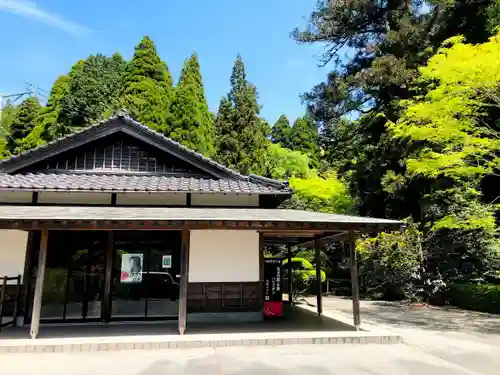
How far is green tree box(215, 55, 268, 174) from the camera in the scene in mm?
25516

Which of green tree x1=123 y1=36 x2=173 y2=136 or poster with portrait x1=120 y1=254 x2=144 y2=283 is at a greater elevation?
green tree x1=123 y1=36 x2=173 y2=136

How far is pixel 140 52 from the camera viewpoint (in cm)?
2961

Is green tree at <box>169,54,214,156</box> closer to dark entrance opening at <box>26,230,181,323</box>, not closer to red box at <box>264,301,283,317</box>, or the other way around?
dark entrance opening at <box>26,230,181,323</box>

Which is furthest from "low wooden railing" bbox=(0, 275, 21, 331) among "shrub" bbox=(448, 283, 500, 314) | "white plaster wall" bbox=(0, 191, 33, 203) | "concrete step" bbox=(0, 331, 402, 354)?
"shrub" bbox=(448, 283, 500, 314)

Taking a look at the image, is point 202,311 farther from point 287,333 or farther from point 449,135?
point 449,135

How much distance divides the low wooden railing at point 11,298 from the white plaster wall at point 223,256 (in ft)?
13.1

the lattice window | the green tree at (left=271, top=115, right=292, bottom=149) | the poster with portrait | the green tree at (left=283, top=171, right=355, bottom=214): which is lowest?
the poster with portrait

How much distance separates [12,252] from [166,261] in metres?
3.76

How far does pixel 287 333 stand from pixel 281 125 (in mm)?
35739

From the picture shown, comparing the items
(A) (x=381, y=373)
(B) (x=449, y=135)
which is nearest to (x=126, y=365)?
(A) (x=381, y=373)

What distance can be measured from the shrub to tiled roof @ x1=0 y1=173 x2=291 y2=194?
29.5ft

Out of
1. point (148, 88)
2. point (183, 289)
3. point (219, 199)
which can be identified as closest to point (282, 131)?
point (148, 88)

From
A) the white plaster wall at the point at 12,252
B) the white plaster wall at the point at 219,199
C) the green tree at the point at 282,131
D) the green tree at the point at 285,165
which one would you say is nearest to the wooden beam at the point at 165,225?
the white plaster wall at the point at 12,252

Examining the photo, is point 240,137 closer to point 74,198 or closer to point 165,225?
point 74,198
